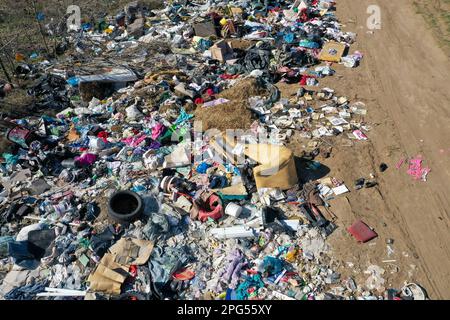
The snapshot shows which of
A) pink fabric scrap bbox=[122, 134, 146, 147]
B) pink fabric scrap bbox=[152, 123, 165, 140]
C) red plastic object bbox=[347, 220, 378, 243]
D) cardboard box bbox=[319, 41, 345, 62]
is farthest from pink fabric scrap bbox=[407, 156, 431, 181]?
pink fabric scrap bbox=[122, 134, 146, 147]

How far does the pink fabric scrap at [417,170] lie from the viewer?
707 cm

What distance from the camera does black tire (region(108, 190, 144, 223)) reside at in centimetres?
630

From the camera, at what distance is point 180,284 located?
18.5 ft

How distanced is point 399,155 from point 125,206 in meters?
5.42

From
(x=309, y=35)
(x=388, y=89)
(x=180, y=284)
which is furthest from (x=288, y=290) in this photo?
(x=309, y=35)

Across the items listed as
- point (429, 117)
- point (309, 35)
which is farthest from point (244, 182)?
point (309, 35)

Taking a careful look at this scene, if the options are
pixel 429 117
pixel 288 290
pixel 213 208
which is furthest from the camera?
pixel 429 117

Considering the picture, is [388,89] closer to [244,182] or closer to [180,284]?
[244,182]

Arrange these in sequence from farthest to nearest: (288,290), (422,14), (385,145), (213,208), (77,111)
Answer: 1. (422,14)
2. (77,111)
3. (385,145)
4. (213,208)
5. (288,290)

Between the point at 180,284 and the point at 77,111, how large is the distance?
17.7ft

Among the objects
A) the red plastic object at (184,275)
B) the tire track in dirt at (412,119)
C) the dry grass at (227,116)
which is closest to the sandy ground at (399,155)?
the tire track in dirt at (412,119)

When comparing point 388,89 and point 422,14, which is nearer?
point 388,89

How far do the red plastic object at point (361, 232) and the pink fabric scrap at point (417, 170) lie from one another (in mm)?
1685

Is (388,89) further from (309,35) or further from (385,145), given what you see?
(309,35)
